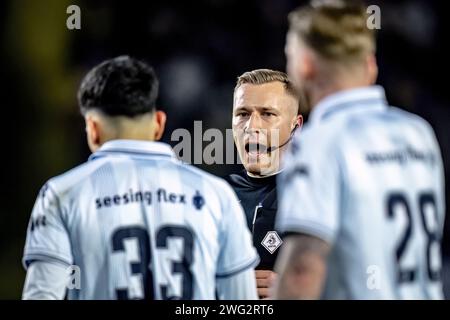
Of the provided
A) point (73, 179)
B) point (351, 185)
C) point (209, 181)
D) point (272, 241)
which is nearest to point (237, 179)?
point (272, 241)

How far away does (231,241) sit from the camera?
121 inches

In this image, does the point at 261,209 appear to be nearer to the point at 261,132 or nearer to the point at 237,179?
the point at 237,179

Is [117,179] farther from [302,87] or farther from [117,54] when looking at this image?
[117,54]

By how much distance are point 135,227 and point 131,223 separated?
18 millimetres

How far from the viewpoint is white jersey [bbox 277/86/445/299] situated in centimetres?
248

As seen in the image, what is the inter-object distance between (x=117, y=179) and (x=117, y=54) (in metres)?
1.96

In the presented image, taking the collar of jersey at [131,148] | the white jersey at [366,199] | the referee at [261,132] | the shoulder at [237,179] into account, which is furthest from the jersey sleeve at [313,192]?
the shoulder at [237,179]

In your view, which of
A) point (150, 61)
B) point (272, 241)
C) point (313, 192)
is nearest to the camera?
point (313, 192)

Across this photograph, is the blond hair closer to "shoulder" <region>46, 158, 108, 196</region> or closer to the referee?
the referee

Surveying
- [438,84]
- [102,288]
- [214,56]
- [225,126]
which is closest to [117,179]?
[102,288]

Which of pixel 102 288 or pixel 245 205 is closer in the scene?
pixel 102 288

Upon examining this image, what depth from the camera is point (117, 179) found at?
302 cm

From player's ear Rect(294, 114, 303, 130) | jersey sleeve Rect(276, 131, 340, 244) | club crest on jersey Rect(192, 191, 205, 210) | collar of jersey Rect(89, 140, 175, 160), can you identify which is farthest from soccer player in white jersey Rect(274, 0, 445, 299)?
player's ear Rect(294, 114, 303, 130)

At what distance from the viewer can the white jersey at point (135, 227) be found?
2.94 meters
